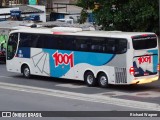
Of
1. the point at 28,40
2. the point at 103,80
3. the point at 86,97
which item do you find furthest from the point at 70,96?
the point at 28,40

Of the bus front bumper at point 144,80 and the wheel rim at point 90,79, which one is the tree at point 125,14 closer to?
the bus front bumper at point 144,80

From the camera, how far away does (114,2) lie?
29.1 m

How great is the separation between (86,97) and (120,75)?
112 inches

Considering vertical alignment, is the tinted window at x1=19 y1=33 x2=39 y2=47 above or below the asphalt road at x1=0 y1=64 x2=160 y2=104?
above

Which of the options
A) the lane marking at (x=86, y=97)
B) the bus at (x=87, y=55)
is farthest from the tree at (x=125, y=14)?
the lane marking at (x=86, y=97)

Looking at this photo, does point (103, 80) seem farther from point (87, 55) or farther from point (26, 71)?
point (26, 71)

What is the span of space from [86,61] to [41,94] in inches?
147

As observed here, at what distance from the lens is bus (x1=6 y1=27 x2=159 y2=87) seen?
922 inches

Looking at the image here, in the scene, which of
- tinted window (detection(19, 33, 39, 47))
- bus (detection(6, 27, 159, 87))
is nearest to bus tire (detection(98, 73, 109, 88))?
bus (detection(6, 27, 159, 87))

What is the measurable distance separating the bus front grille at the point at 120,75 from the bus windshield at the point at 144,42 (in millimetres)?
1214

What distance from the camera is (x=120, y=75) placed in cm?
2369

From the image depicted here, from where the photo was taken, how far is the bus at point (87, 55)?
76.8ft

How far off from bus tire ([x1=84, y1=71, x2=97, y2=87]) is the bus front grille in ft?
4.84

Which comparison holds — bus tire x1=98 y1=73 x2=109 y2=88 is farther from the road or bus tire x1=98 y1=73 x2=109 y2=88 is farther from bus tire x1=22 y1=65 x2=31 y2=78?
bus tire x1=22 y1=65 x2=31 y2=78
